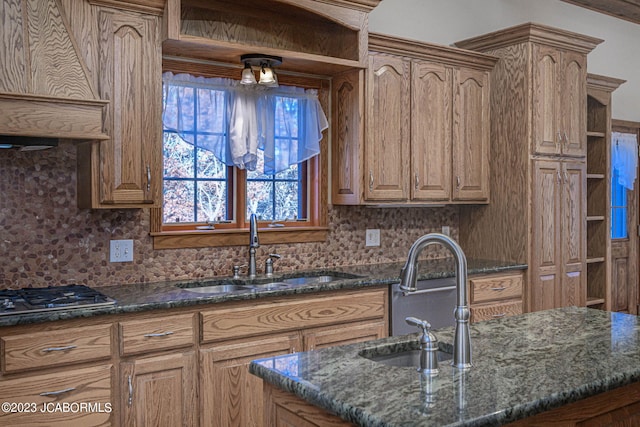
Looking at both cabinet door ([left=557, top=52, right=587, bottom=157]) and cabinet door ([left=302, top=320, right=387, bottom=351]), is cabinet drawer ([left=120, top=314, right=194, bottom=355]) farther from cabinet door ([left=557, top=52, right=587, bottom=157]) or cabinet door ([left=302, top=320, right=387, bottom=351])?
cabinet door ([left=557, top=52, right=587, bottom=157])

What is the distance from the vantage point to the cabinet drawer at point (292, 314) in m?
3.00

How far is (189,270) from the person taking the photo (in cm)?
359

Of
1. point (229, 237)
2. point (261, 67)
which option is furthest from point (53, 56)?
point (229, 237)

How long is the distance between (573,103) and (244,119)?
8.50 feet

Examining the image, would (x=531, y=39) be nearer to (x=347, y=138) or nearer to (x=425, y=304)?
(x=347, y=138)

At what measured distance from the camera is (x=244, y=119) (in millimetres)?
3756

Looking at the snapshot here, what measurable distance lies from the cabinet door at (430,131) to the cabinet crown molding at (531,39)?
0.52m

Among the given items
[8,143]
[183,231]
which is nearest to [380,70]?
[183,231]

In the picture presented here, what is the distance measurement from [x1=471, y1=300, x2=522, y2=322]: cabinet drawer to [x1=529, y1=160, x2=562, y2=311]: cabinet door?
15 centimetres

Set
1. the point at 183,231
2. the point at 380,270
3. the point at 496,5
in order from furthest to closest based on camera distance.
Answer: the point at 496,5 < the point at 380,270 < the point at 183,231

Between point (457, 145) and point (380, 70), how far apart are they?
0.85 metres

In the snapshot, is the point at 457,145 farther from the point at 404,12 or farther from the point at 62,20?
the point at 62,20

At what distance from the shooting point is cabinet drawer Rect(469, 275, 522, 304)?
13.5 ft

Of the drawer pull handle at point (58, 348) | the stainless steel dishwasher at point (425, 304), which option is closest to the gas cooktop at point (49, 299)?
the drawer pull handle at point (58, 348)
